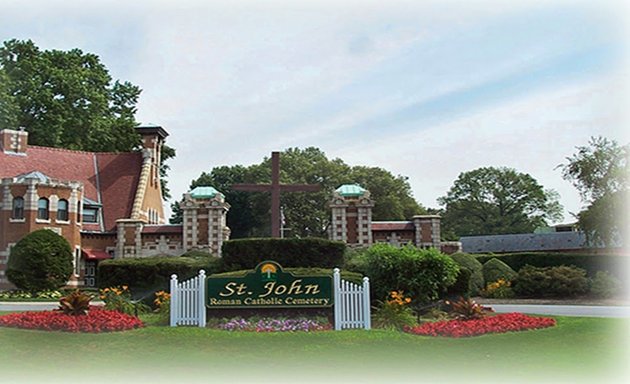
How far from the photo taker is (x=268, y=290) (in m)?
16.8

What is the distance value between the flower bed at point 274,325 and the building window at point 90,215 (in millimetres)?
26315

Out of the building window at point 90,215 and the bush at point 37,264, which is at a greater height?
the building window at point 90,215

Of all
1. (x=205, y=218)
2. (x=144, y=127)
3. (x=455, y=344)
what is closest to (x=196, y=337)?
(x=455, y=344)

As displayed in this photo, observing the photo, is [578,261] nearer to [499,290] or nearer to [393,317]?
[499,290]

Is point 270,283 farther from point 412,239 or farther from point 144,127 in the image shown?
point 144,127

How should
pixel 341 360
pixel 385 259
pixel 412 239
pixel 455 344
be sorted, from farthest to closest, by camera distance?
pixel 412 239 < pixel 385 259 < pixel 455 344 < pixel 341 360

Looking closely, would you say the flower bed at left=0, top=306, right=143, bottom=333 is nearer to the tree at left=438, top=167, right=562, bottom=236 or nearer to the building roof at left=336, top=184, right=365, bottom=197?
the building roof at left=336, top=184, right=365, bottom=197

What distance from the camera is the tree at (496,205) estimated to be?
72.9 metres

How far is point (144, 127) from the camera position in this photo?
4459 centimetres

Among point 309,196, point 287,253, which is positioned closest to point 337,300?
point 287,253

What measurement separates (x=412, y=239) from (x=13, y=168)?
2503 centimetres

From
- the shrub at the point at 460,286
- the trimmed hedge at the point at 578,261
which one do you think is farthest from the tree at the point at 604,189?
the shrub at the point at 460,286

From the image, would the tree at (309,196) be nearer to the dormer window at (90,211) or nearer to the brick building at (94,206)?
the brick building at (94,206)

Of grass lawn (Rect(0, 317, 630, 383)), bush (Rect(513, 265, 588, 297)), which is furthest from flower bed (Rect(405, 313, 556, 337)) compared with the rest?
bush (Rect(513, 265, 588, 297))
